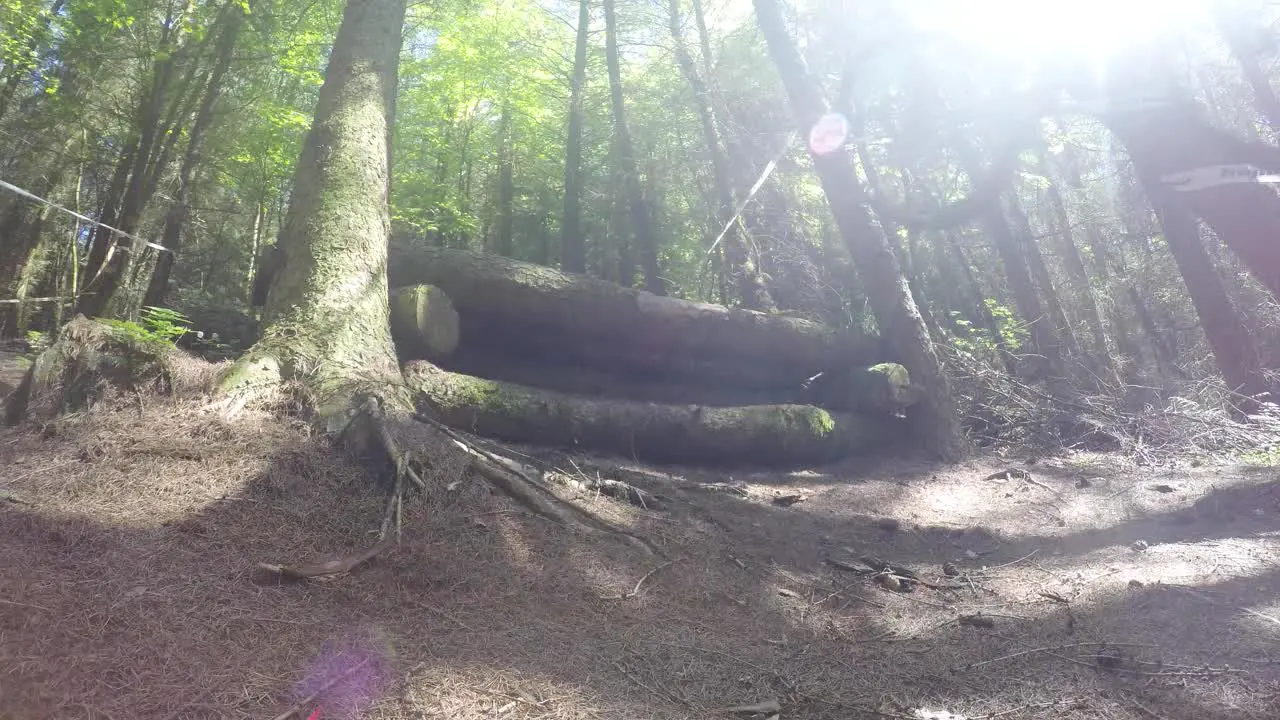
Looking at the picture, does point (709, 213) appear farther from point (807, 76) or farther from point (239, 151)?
point (239, 151)

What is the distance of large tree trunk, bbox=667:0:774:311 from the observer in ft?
42.5

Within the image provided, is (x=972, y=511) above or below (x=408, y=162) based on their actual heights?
below

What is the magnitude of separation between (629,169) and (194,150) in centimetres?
829

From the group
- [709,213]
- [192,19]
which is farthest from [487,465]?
[709,213]

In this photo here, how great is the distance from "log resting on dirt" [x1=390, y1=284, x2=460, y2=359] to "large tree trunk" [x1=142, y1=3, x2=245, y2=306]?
6.27 meters

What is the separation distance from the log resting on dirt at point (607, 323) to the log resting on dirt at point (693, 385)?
0.20 m

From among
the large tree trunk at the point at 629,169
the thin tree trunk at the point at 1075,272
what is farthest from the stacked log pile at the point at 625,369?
the thin tree trunk at the point at 1075,272

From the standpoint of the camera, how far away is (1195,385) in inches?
366

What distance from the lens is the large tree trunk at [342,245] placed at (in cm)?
466

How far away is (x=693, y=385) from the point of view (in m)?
9.59

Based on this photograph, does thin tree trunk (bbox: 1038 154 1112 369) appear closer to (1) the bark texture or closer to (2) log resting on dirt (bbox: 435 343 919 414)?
(2) log resting on dirt (bbox: 435 343 919 414)

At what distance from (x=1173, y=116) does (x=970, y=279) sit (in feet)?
45.4

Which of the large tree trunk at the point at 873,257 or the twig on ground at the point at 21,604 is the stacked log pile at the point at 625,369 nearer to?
the large tree trunk at the point at 873,257

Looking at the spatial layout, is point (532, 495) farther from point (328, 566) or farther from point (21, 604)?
point (21, 604)
